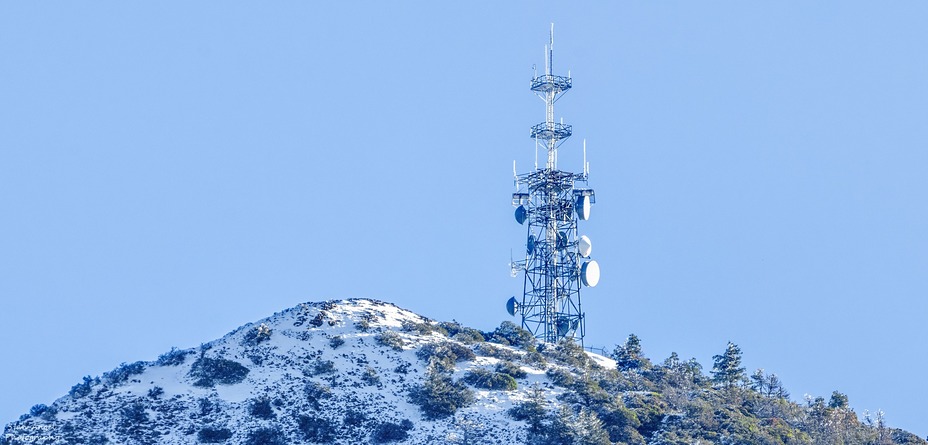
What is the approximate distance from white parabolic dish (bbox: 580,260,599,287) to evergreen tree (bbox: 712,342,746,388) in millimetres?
9194

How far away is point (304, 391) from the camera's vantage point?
87.6m

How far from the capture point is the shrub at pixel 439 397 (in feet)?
284

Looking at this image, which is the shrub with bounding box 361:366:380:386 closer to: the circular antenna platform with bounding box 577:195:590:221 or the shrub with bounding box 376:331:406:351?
the shrub with bounding box 376:331:406:351

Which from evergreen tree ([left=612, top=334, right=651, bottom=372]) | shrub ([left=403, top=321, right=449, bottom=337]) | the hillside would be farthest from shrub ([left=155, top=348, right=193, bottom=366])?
evergreen tree ([left=612, top=334, right=651, bottom=372])

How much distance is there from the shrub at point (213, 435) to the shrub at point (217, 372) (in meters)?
4.27

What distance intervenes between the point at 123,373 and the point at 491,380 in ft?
62.3

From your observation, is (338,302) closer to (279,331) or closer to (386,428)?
(279,331)

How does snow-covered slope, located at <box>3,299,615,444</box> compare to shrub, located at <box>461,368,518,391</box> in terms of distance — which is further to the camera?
shrub, located at <box>461,368,518,391</box>

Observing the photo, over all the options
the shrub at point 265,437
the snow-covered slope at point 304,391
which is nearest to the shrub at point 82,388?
the snow-covered slope at point 304,391

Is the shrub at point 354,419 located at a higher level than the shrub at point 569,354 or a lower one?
lower

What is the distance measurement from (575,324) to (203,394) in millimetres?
24686

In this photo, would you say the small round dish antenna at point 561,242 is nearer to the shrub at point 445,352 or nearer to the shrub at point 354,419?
the shrub at point 445,352

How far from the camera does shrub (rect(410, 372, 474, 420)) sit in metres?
86.6

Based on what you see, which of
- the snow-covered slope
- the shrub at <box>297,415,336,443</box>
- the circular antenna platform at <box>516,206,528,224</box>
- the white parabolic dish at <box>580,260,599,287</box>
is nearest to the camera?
the shrub at <box>297,415,336,443</box>
